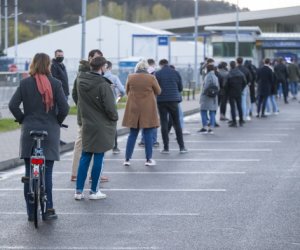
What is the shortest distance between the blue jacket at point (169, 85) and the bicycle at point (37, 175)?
298 inches

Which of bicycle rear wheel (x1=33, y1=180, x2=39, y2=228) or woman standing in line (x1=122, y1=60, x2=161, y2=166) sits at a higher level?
woman standing in line (x1=122, y1=60, x2=161, y2=166)

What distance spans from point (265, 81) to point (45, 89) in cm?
1851

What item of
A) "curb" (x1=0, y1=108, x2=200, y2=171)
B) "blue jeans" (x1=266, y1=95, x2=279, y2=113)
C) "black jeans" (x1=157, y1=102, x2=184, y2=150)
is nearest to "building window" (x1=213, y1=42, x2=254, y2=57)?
"blue jeans" (x1=266, y1=95, x2=279, y2=113)

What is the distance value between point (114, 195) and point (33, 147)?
7.79 ft

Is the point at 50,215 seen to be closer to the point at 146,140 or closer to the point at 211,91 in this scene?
the point at 146,140

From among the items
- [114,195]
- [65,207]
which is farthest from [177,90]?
[65,207]

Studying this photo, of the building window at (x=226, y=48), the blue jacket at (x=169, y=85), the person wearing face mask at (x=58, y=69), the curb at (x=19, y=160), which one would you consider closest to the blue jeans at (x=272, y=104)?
the curb at (x=19, y=160)

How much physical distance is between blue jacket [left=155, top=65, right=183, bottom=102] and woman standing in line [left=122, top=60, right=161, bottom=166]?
Result: 1.83 metres

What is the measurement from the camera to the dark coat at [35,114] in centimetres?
1000

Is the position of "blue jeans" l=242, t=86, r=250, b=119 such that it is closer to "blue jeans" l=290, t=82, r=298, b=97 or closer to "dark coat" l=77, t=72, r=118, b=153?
"dark coat" l=77, t=72, r=118, b=153

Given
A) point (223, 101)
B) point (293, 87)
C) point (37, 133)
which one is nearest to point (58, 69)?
point (37, 133)

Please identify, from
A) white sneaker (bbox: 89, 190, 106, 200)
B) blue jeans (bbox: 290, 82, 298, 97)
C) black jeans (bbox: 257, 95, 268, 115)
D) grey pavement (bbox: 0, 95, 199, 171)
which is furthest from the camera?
blue jeans (bbox: 290, 82, 298, 97)

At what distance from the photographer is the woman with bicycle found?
1000 centimetres

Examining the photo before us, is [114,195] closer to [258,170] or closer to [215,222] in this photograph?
[215,222]
